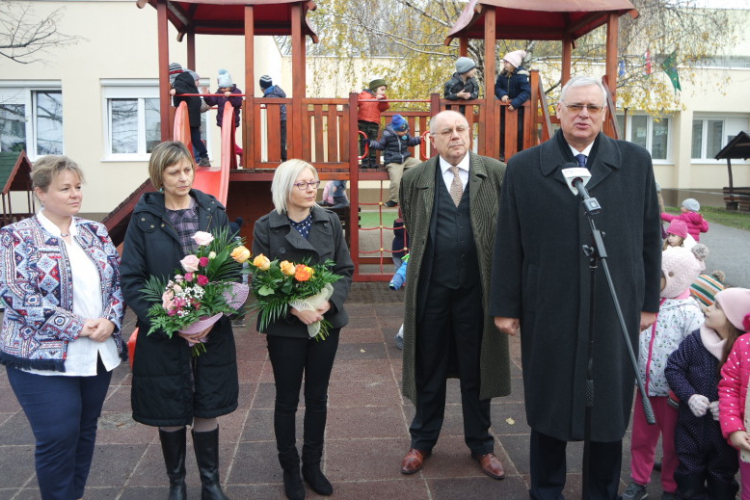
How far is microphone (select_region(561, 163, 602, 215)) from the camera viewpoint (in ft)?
8.18

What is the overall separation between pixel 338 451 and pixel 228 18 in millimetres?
8236

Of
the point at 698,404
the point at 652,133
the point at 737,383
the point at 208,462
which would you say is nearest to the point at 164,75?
the point at 208,462

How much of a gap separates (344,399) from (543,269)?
2588mm

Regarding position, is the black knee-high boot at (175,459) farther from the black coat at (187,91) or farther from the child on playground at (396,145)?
the black coat at (187,91)

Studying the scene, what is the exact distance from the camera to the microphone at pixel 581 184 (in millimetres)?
2494

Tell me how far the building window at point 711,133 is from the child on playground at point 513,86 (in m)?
18.0

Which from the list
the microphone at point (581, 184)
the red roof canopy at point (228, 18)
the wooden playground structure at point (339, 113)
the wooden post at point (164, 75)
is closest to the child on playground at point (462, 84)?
the wooden playground structure at point (339, 113)

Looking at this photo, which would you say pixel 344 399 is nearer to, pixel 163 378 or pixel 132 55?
pixel 163 378

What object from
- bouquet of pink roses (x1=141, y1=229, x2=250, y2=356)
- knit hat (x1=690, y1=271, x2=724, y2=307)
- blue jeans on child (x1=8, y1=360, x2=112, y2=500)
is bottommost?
blue jeans on child (x1=8, y1=360, x2=112, y2=500)

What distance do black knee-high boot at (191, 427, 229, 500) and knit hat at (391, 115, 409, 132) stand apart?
20.8 ft

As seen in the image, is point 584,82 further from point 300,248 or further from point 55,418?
point 55,418

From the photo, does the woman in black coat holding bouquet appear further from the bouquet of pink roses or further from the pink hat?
the pink hat

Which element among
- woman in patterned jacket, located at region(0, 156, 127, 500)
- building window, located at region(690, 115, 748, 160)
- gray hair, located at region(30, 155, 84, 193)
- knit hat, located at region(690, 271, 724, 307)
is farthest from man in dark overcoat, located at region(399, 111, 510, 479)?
building window, located at region(690, 115, 748, 160)

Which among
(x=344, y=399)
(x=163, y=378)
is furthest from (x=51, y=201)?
(x=344, y=399)
